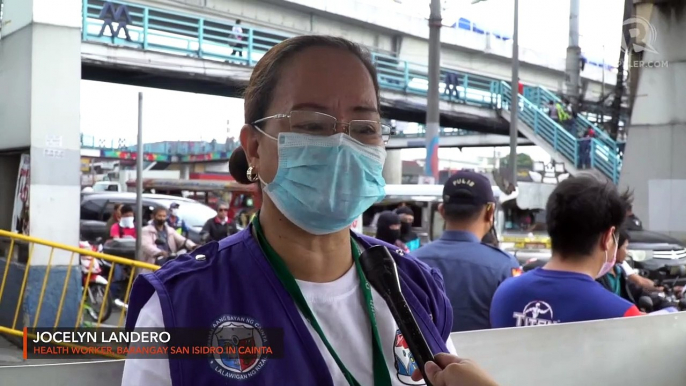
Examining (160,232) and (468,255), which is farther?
(160,232)

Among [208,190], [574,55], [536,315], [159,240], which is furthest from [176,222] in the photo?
[536,315]

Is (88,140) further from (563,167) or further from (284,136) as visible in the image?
(284,136)

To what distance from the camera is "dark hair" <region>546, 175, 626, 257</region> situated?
2.79 meters

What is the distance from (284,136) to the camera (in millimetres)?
1706

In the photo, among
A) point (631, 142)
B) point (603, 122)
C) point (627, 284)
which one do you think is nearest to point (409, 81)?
point (603, 122)

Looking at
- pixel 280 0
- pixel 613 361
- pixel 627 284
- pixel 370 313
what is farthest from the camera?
pixel 280 0

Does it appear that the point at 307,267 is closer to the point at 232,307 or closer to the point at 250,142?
the point at 232,307

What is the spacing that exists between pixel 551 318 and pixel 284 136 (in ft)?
4.86

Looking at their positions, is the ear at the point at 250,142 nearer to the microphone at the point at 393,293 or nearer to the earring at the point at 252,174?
the earring at the point at 252,174

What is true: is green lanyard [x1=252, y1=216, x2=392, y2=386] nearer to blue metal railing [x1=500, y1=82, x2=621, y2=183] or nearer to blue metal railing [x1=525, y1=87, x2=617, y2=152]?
blue metal railing [x1=525, y1=87, x2=617, y2=152]

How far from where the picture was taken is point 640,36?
25.2 feet

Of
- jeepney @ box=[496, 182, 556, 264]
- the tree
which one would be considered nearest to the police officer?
jeepney @ box=[496, 182, 556, 264]

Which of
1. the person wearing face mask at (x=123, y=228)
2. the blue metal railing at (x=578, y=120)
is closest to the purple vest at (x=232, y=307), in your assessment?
the person wearing face mask at (x=123, y=228)

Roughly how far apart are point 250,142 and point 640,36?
6.99 metres
